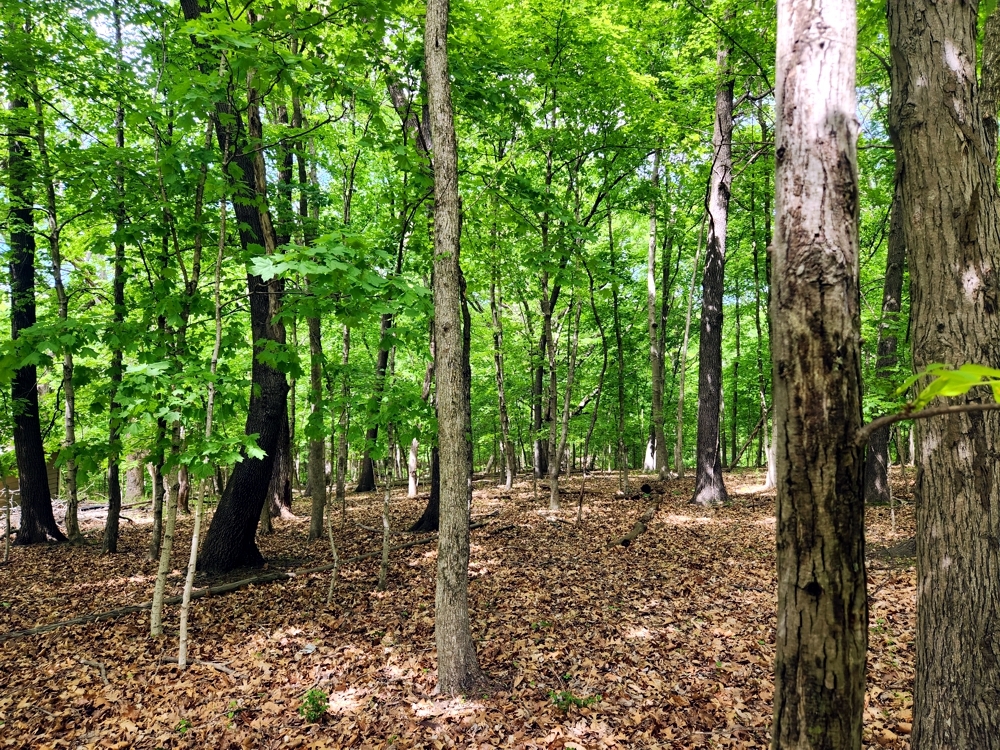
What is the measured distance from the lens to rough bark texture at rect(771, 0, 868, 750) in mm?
1509

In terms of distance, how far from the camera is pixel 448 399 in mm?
4066

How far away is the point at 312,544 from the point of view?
8.59m

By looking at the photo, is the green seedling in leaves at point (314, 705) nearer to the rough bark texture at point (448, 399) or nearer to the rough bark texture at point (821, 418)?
the rough bark texture at point (448, 399)

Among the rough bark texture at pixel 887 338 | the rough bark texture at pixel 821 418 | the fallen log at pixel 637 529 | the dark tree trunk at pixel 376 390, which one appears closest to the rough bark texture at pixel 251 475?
the dark tree trunk at pixel 376 390

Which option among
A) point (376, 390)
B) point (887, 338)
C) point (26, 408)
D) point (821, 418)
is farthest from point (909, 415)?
point (26, 408)

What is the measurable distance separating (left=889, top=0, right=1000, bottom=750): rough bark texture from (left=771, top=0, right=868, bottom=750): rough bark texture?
1465 millimetres

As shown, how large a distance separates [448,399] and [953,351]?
121 inches

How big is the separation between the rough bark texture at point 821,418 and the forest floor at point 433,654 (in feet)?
8.17

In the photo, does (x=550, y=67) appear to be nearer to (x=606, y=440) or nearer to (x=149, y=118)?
(x=149, y=118)

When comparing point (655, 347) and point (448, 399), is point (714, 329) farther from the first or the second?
point (448, 399)

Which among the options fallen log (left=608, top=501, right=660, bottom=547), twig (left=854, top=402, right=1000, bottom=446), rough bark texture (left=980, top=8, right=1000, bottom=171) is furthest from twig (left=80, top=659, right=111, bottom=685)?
rough bark texture (left=980, top=8, right=1000, bottom=171)

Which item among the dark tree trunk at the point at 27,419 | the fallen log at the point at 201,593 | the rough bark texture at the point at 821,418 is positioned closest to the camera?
the rough bark texture at the point at 821,418

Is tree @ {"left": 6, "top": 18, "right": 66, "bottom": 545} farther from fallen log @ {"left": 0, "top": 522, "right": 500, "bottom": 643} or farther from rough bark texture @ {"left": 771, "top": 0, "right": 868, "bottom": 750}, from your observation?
rough bark texture @ {"left": 771, "top": 0, "right": 868, "bottom": 750}

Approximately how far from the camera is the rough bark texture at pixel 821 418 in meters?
1.51
